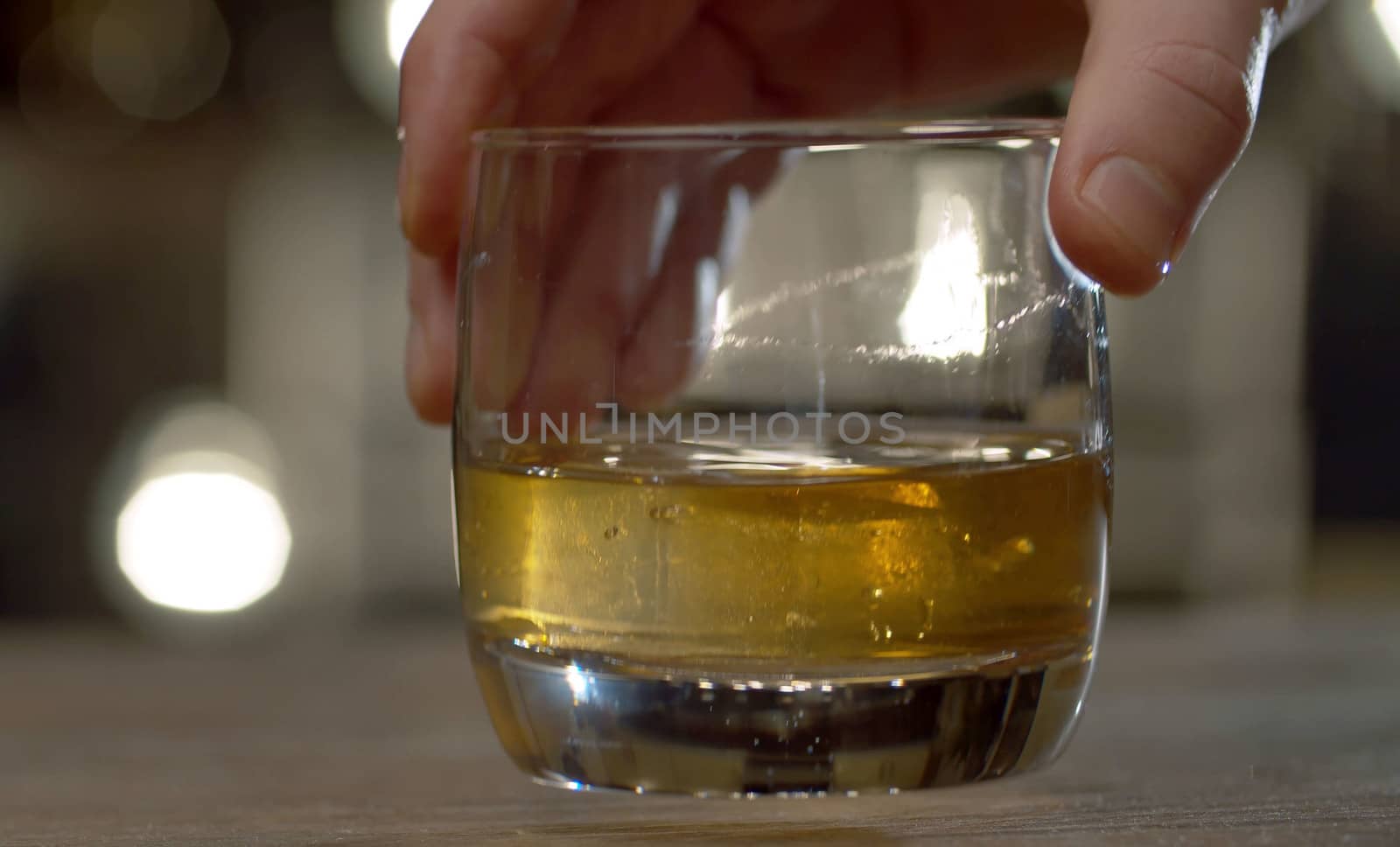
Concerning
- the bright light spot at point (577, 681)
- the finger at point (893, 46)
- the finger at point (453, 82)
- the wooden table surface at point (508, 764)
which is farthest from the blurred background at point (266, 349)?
the bright light spot at point (577, 681)

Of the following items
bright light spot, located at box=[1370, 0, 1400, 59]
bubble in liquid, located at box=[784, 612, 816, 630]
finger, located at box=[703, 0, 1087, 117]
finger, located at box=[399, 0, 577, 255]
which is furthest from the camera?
bright light spot, located at box=[1370, 0, 1400, 59]

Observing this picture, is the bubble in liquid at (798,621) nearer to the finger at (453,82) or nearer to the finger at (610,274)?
the finger at (610,274)

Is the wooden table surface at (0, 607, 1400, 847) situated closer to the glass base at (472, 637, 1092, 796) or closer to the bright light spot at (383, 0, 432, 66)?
the glass base at (472, 637, 1092, 796)

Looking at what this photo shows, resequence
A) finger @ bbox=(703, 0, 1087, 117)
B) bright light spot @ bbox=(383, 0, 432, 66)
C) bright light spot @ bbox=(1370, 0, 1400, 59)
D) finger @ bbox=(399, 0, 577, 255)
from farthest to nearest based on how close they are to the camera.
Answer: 1. bright light spot @ bbox=(1370, 0, 1400, 59)
2. bright light spot @ bbox=(383, 0, 432, 66)
3. finger @ bbox=(703, 0, 1087, 117)
4. finger @ bbox=(399, 0, 577, 255)

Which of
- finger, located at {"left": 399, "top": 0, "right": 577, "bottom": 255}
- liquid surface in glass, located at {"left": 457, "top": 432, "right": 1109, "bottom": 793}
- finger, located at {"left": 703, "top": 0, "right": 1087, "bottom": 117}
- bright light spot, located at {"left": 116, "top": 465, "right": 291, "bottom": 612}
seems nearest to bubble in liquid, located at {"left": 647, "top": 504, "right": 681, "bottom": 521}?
liquid surface in glass, located at {"left": 457, "top": 432, "right": 1109, "bottom": 793}

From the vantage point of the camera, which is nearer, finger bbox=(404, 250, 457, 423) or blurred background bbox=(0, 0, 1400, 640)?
finger bbox=(404, 250, 457, 423)

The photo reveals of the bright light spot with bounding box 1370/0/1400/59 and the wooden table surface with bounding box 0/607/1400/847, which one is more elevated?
the bright light spot with bounding box 1370/0/1400/59

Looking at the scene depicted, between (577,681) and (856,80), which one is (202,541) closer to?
(856,80)

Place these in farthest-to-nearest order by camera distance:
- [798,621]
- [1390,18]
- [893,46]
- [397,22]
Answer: [1390,18], [397,22], [893,46], [798,621]

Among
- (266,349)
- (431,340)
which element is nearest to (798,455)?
(431,340)
